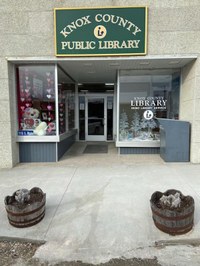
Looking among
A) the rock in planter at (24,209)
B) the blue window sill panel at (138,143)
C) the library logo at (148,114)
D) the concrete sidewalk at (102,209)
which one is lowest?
the concrete sidewalk at (102,209)

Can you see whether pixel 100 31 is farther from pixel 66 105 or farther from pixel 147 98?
pixel 66 105

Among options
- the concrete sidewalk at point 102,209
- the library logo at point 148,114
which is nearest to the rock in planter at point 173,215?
the concrete sidewalk at point 102,209

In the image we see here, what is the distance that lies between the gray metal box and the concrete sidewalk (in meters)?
0.25

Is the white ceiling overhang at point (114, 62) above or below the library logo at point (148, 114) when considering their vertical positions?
above

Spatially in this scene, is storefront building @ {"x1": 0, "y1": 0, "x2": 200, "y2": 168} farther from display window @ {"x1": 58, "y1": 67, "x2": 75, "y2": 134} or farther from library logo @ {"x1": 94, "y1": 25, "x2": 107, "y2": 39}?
display window @ {"x1": 58, "y1": 67, "x2": 75, "y2": 134}

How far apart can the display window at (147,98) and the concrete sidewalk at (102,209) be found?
1.55 meters

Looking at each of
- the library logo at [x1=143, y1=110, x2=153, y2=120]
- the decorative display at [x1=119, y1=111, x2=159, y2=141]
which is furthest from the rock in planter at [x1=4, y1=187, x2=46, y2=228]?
the library logo at [x1=143, y1=110, x2=153, y2=120]

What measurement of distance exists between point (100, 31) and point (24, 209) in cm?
447

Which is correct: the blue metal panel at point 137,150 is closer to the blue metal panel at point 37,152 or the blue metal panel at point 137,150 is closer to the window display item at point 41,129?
the blue metal panel at point 37,152

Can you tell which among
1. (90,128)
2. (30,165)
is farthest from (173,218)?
(90,128)

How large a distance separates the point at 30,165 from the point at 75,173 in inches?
60.9

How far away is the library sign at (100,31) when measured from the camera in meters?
5.40

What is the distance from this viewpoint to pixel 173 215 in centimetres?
266

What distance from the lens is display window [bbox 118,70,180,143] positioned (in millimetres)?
7008
